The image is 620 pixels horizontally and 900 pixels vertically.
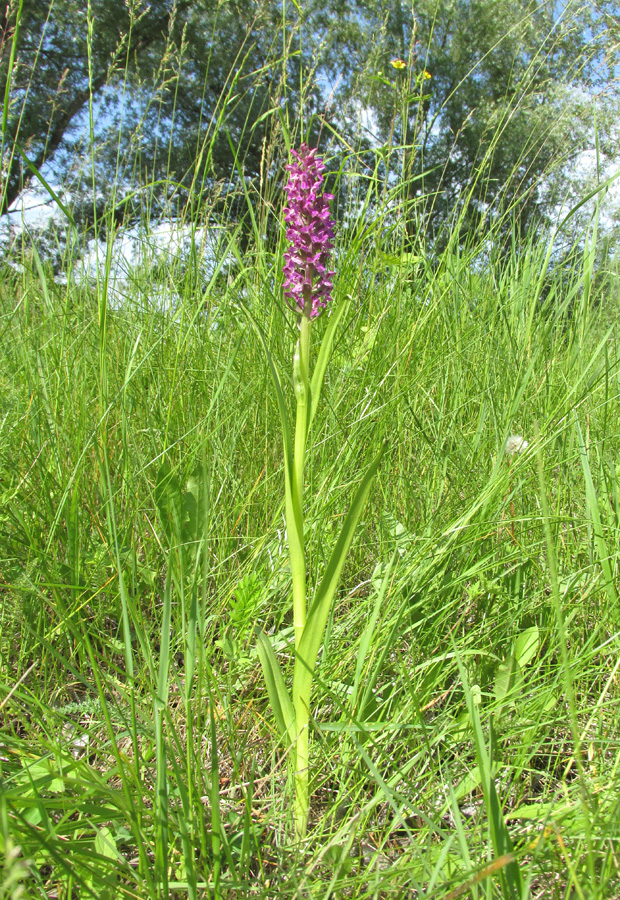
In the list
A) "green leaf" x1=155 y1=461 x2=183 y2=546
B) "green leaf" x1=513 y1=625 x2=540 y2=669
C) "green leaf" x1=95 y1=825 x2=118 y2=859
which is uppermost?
"green leaf" x1=155 y1=461 x2=183 y2=546

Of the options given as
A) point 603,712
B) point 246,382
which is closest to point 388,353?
point 246,382

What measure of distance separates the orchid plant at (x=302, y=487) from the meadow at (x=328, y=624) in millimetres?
46

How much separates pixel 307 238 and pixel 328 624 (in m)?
0.68

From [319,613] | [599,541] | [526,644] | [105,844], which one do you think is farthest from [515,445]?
[105,844]

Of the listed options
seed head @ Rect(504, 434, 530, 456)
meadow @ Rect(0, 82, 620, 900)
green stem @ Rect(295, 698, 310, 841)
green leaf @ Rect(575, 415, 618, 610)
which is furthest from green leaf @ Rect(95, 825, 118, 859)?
seed head @ Rect(504, 434, 530, 456)

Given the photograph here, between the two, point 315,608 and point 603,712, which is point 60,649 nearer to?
point 315,608

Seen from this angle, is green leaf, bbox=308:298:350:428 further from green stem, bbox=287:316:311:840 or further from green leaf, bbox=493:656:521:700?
green leaf, bbox=493:656:521:700

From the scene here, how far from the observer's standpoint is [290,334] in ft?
5.12

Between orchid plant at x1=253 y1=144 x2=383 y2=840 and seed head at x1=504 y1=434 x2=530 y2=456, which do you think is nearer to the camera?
orchid plant at x1=253 y1=144 x2=383 y2=840

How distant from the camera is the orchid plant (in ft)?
2.33

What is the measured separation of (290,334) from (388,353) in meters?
0.32

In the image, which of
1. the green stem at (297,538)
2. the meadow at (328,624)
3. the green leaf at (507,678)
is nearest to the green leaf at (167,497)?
the meadow at (328,624)

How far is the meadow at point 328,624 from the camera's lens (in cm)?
58

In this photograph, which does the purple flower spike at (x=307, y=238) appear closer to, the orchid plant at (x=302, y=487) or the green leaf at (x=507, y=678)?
the orchid plant at (x=302, y=487)
